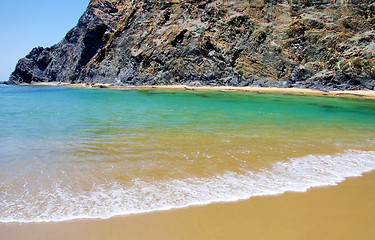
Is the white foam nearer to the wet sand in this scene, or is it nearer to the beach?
the beach

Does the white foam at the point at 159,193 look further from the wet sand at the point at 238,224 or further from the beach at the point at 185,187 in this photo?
the wet sand at the point at 238,224

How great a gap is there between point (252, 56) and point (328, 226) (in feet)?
127

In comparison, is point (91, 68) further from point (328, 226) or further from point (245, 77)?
point (328, 226)

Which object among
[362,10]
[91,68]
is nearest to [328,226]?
[362,10]

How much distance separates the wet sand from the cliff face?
34.7 meters

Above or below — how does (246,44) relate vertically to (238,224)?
above

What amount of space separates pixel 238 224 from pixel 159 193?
141cm

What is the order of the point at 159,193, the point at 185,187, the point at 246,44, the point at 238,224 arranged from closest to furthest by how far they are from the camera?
the point at 238,224, the point at 159,193, the point at 185,187, the point at 246,44

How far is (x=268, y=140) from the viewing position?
755cm

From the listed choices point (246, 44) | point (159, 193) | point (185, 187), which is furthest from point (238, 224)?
point (246, 44)

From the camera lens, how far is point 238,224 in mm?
3104

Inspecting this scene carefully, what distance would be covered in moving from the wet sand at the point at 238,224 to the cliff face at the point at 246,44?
3466cm

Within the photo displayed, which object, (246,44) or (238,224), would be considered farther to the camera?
(246,44)

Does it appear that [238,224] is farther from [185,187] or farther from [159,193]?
[159,193]
